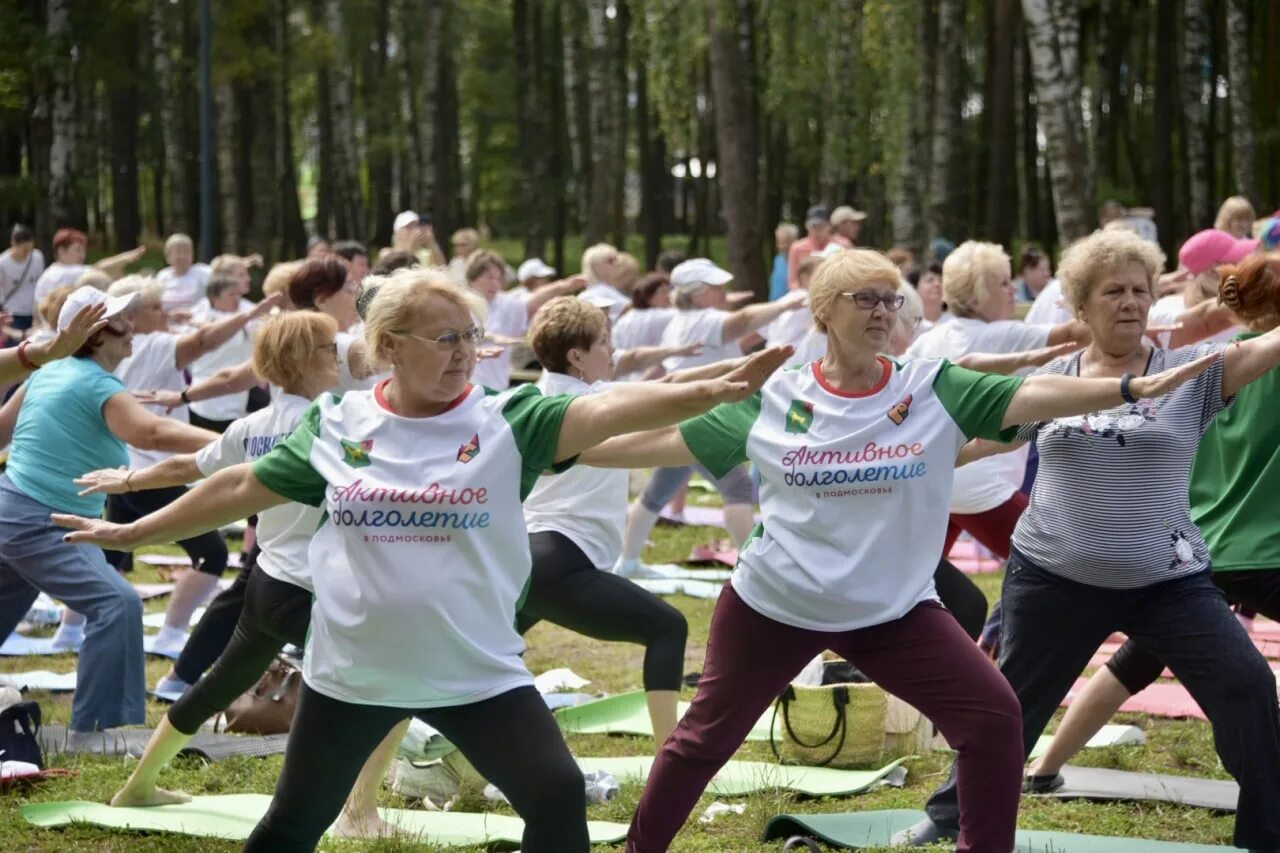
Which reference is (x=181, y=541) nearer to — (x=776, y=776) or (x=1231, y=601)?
(x=776, y=776)

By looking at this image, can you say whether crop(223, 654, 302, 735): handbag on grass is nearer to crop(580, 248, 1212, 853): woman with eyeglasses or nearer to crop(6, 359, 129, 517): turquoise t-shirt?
crop(6, 359, 129, 517): turquoise t-shirt

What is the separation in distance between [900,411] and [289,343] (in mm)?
2516

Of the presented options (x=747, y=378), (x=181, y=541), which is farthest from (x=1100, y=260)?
(x=181, y=541)

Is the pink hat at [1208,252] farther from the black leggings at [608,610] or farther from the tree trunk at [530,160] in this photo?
the tree trunk at [530,160]

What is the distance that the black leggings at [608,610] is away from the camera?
21.4ft

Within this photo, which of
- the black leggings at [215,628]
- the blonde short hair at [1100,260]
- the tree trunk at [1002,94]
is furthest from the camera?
the tree trunk at [1002,94]

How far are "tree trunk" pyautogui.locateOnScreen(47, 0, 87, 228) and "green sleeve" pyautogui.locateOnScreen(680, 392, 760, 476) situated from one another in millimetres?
24564

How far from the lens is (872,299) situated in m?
4.97

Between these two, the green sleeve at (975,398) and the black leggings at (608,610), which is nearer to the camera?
the green sleeve at (975,398)

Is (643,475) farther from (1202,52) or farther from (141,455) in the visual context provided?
(1202,52)

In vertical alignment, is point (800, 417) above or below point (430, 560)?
above

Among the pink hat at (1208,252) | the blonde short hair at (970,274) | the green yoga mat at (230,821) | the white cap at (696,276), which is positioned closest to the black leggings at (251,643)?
the green yoga mat at (230,821)

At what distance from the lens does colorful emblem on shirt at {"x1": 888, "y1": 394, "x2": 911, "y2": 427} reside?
4.81 meters

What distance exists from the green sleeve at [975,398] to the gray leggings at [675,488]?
246 inches
